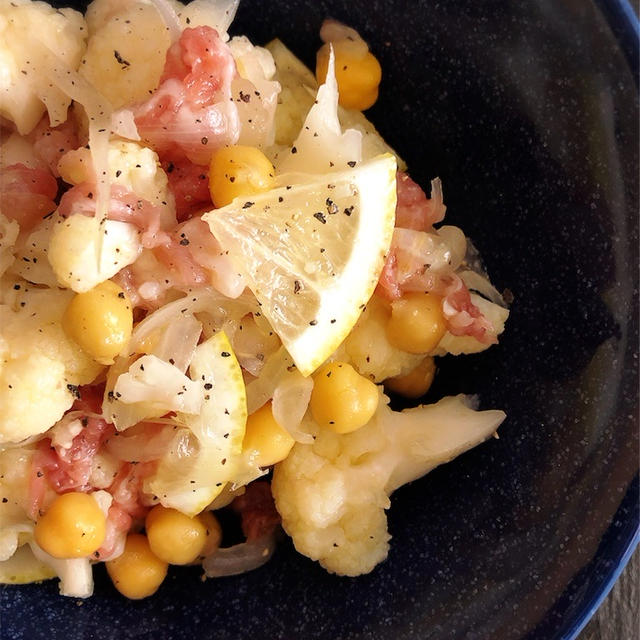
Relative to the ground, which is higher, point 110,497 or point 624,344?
point 624,344

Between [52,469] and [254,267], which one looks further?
[52,469]

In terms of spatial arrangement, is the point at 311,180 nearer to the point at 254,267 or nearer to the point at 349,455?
the point at 254,267

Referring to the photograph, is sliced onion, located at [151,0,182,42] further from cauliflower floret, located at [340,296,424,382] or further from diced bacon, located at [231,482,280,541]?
diced bacon, located at [231,482,280,541]

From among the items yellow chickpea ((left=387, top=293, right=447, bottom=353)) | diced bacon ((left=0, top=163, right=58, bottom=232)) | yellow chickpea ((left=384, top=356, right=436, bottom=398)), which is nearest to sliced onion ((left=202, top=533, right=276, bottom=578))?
yellow chickpea ((left=384, top=356, right=436, bottom=398))

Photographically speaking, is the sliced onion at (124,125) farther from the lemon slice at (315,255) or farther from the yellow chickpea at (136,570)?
the yellow chickpea at (136,570)

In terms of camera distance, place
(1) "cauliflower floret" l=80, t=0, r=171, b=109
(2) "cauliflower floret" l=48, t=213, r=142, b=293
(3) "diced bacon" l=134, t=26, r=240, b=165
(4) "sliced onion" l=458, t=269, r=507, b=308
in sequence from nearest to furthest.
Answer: (2) "cauliflower floret" l=48, t=213, r=142, b=293 → (3) "diced bacon" l=134, t=26, r=240, b=165 → (1) "cauliflower floret" l=80, t=0, r=171, b=109 → (4) "sliced onion" l=458, t=269, r=507, b=308

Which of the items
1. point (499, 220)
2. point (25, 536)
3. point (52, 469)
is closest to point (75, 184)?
point (52, 469)

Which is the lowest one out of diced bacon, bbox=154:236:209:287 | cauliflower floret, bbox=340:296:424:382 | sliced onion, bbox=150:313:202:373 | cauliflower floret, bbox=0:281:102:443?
cauliflower floret, bbox=0:281:102:443

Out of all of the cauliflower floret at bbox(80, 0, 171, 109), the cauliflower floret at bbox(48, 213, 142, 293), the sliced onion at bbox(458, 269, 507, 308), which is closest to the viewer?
the cauliflower floret at bbox(48, 213, 142, 293)
